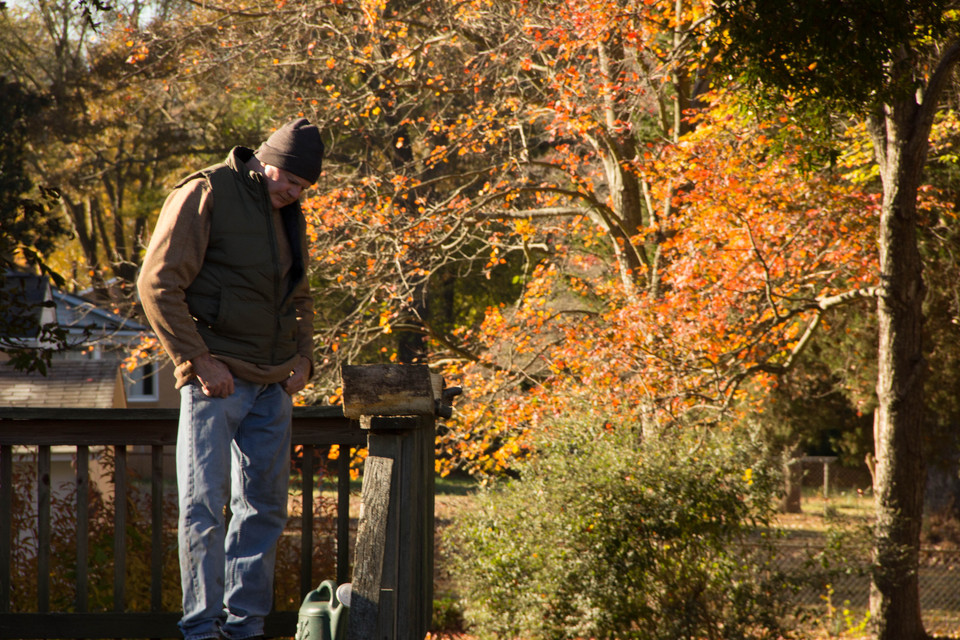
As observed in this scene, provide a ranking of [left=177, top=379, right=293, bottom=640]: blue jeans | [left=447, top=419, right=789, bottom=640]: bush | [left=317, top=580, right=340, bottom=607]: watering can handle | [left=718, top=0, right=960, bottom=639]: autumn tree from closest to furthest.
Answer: [left=177, top=379, right=293, bottom=640]: blue jeans < [left=317, top=580, right=340, bottom=607]: watering can handle < [left=447, top=419, right=789, bottom=640]: bush < [left=718, top=0, right=960, bottom=639]: autumn tree

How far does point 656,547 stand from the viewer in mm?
7172

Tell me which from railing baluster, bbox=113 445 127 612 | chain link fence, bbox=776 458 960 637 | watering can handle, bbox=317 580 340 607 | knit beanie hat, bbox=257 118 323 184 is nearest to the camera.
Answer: watering can handle, bbox=317 580 340 607

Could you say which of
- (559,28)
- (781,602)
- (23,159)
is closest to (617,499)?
(781,602)

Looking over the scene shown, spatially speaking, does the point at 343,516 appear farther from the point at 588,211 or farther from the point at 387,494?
the point at 588,211

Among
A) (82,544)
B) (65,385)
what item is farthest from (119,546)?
(65,385)

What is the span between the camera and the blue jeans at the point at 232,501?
271 centimetres

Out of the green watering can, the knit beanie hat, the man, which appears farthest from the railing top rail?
the knit beanie hat

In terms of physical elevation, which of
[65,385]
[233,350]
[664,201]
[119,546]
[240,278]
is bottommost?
[65,385]

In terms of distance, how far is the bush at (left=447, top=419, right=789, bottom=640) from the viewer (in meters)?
7.05

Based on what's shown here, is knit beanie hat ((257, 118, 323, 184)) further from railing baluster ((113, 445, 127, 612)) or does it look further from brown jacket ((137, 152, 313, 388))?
railing baluster ((113, 445, 127, 612))

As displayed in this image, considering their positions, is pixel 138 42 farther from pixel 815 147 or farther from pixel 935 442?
pixel 935 442

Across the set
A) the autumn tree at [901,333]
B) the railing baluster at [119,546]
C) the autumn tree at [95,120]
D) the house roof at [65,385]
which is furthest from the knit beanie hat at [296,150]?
the autumn tree at [95,120]

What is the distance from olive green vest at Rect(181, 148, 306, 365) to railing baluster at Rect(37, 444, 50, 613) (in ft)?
3.70

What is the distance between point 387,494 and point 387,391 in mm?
326
